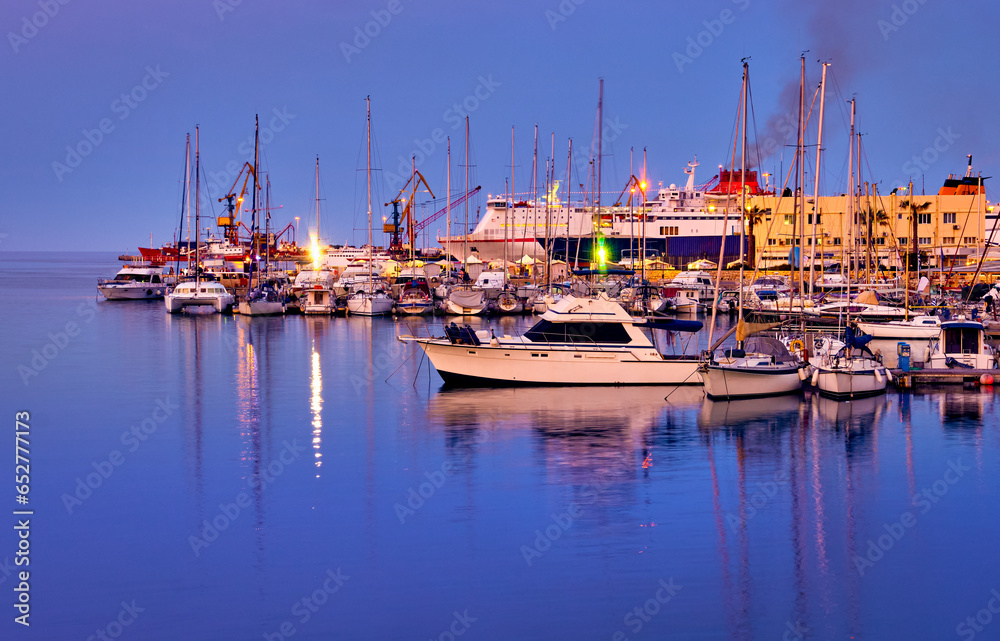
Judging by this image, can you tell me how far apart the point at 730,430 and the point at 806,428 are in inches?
73.5

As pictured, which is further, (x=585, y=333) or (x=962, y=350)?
(x=962, y=350)

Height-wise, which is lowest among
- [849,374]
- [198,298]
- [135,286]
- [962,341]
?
[849,374]

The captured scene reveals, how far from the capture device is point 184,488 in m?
17.8

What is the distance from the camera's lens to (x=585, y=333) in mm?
27250

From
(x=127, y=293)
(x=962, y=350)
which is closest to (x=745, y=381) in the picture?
(x=962, y=350)

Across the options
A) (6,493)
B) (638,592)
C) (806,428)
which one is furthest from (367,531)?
(806,428)

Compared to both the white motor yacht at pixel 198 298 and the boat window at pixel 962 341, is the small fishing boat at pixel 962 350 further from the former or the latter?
the white motor yacht at pixel 198 298

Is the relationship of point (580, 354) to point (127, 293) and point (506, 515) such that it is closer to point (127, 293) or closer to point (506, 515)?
point (506, 515)

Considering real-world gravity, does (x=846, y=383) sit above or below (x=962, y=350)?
below

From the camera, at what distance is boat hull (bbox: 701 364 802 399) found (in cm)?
2586

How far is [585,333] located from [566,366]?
1.11 metres

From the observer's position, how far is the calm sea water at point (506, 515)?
39.4ft

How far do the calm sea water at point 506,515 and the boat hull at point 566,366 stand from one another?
65 cm

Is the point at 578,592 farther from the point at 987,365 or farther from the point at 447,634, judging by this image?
the point at 987,365
